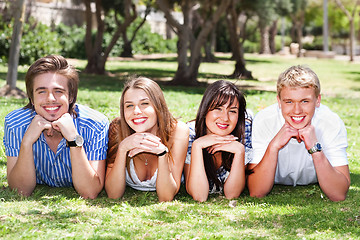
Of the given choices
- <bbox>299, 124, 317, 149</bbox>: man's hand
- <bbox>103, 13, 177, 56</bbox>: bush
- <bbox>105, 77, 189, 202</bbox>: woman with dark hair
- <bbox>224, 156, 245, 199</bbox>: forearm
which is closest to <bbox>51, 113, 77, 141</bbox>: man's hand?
<bbox>105, 77, 189, 202</bbox>: woman with dark hair

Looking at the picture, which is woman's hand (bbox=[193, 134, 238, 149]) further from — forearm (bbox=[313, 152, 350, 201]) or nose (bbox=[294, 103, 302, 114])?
forearm (bbox=[313, 152, 350, 201])

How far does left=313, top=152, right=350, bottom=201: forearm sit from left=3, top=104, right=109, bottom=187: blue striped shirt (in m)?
1.78

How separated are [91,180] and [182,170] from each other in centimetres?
82

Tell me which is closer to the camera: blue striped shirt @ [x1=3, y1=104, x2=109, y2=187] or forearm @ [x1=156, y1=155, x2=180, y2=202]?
forearm @ [x1=156, y1=155, x2=180, y2=202]

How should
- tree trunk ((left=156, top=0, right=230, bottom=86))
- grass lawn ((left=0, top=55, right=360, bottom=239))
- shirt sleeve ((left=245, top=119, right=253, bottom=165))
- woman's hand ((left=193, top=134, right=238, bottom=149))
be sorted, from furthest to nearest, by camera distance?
tree trunk ((left=156, top=0, right=230, bottom=86))
shirt sleeve ((left=245, top=119, right=253, bottom=165))
woman's hand ((left=193, top=134, right=238, bottom=149))
grass lawn ((left=0, top=55, right=360, bottom=239))

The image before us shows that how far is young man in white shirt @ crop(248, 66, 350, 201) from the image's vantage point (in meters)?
4.31

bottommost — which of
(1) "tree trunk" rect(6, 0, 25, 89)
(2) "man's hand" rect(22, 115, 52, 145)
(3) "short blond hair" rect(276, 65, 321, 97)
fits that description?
(2) "man's hand" rect(22, 115, 52, 145)

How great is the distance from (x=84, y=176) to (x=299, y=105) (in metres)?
1.83

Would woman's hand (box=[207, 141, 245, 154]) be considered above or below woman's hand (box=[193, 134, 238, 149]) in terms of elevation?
below

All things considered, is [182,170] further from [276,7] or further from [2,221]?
[276,7]

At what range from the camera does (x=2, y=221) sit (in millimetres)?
3730

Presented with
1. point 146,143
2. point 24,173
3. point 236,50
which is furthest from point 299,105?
point 236,50

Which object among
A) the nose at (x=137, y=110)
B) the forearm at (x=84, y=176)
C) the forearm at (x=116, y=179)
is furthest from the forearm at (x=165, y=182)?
the forearm at (x=84, y=176)

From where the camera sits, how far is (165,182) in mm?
4340
